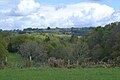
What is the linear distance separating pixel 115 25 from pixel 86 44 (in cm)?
969

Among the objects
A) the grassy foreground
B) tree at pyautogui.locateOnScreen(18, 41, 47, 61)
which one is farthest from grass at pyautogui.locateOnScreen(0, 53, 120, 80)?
tree at pyautogui.locateOnScreen(18, 41, 47, 61)

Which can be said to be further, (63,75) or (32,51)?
(32,51)

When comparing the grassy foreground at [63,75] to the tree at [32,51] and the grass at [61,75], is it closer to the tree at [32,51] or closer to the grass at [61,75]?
the grass at [61,75]

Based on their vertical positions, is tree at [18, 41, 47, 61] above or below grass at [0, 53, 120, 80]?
above

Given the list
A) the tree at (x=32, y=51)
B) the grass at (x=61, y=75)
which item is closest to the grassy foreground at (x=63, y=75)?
the grass at (x=61, y=75)

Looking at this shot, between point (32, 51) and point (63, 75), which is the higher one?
point (32, 51)

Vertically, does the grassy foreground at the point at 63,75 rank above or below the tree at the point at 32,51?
below

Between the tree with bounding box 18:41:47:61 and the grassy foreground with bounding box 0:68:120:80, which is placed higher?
the tree with bounding box 18:41:47:61

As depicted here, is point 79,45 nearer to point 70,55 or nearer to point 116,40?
point 70,55

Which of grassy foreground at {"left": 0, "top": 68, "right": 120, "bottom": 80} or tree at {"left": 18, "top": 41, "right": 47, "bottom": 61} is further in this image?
tree at {"left": 18, "top": 41, "right": 47, "bottom": 61}

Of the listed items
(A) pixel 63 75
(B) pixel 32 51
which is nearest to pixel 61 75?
(A) pixel 63 75

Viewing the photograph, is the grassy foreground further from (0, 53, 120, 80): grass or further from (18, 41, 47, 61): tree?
(18, 41, 47, 61): tree

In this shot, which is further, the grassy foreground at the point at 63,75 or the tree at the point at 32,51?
the tree at the point at 32,51

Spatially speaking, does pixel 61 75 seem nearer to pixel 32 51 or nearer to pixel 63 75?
pixel 63 75
